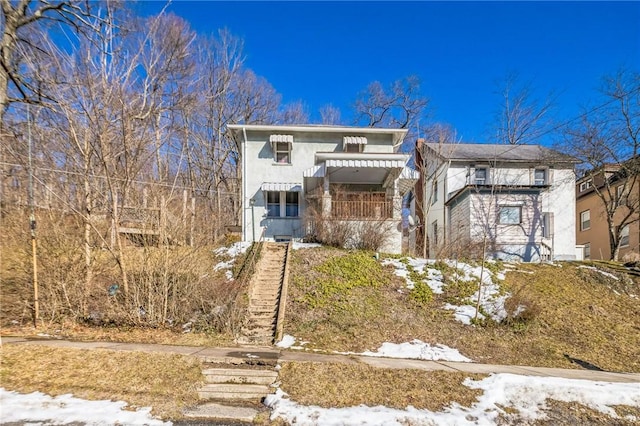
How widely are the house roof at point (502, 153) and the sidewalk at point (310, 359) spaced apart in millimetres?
13294

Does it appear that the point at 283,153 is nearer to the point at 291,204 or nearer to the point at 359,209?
the point at 291,204

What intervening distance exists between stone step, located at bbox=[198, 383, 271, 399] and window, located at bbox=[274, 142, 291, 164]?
42.1ft

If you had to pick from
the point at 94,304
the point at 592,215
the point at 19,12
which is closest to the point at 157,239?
the point at 94,304

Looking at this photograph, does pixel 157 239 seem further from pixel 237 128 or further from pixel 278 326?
pixel 237 128

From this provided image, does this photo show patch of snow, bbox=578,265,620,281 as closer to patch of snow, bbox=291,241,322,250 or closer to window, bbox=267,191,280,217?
patch of snow, bbox=291,241,322,250

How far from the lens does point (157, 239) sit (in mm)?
7379

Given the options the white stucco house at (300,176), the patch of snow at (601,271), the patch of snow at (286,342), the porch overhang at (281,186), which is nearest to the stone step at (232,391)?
the patch of snow at (286,342)

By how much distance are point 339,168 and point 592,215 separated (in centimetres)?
2187

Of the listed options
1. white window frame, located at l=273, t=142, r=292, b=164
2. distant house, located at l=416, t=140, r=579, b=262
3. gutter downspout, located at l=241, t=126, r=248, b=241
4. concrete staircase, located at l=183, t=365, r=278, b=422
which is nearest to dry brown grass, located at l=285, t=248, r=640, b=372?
concrete staircase, located at l=183, t=365, r=278, b=422

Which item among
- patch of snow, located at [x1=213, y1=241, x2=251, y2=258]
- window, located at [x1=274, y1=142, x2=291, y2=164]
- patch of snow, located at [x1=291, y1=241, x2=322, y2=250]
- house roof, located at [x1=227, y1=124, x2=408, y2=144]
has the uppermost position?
house roof, located at [x1=227, y1=124, x2=408, y2=144]

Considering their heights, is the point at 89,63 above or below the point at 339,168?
above

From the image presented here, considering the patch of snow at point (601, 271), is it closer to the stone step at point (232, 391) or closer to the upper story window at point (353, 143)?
the upper story window at point (353, 143)

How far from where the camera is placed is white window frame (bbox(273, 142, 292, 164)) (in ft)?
53.0

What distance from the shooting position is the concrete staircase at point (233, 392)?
3854 millimetres
